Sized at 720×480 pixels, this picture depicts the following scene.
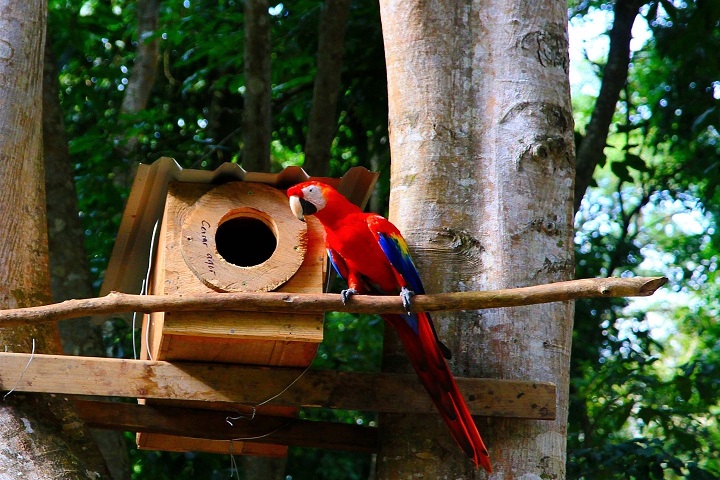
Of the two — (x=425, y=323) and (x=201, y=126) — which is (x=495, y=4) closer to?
(x=425, y=323)

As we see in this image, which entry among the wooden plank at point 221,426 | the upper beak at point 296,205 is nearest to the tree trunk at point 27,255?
the wooden plank at point 221,426

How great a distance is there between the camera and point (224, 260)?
2.56m

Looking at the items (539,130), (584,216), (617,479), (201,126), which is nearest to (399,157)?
(539,130)

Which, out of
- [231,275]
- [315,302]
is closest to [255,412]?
[231,275]

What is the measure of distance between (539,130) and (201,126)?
14.1ft

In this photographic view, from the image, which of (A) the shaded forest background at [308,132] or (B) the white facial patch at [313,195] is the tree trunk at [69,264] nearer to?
(A) the shaded forest background at [308,132]

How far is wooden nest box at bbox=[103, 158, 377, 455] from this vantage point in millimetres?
2453

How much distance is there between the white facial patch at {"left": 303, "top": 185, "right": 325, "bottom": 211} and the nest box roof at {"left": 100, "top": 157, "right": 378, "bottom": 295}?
0.12m

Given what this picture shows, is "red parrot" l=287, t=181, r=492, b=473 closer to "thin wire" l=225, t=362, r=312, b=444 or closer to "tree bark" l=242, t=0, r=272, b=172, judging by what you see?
"thin wire" l=225, t=362, r=312, b=444

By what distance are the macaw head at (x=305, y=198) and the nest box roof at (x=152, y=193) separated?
0.35ft

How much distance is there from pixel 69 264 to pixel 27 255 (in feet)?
3.92

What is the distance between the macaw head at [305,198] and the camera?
260cm

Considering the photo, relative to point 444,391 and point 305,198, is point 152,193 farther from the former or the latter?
point 444,391

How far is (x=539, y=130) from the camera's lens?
9.14ft
